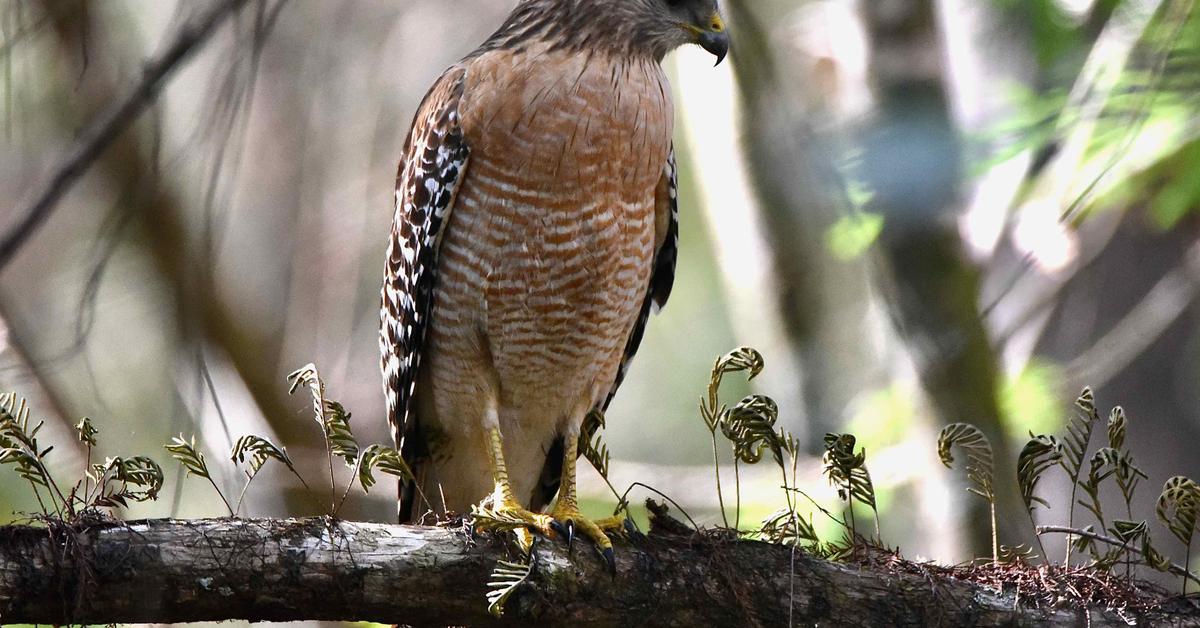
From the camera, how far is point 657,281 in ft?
16.5

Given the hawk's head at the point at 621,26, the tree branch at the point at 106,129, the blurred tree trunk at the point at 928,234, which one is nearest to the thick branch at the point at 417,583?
the tree branch at the point at 106,129

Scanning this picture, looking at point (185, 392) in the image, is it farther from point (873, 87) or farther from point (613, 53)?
point (873, 87)

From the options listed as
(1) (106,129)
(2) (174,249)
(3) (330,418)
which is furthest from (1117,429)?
(2) (174,249)

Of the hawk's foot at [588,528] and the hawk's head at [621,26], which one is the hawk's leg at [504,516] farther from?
the hawk's head at [621,26]

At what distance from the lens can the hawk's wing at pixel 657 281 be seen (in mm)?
4730

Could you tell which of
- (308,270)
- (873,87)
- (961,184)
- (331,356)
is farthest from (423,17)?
(961,184)

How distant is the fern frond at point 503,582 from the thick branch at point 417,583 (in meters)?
0.04

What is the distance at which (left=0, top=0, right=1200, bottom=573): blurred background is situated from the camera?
6078mm

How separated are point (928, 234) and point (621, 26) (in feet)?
9.33

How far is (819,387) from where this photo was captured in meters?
7.75

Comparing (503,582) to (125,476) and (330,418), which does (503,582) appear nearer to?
(330,418)

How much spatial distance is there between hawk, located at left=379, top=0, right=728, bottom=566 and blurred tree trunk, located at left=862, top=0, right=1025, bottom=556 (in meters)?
2.11

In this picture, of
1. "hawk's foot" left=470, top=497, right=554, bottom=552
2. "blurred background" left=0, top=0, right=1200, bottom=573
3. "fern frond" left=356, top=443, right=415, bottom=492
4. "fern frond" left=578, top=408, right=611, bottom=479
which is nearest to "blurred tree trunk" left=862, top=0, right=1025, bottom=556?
"blurred background" left=0, top=0, right=1200, bottom=573

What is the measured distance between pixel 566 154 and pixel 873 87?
360cm
